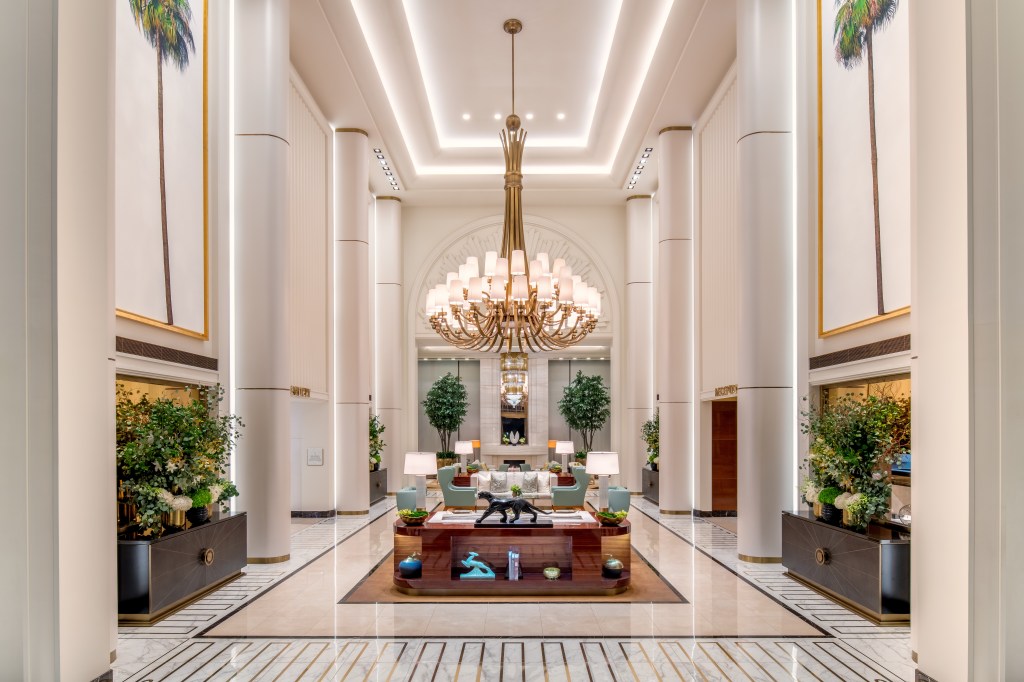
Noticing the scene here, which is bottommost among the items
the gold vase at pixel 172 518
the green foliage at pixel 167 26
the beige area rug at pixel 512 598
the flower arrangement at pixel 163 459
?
the beige area rug at pixel 512 598

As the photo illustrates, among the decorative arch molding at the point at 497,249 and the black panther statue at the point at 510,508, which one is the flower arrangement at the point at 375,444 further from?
the black panther statue at the point at 510,508

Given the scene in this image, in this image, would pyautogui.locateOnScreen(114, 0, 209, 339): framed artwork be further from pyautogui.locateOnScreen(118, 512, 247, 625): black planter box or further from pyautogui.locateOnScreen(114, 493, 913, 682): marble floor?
pyautogui.locateOnScreen(114, 493, 913, 682): marble floor

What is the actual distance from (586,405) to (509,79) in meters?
8.88

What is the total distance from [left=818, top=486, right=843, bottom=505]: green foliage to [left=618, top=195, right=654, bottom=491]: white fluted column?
404 inches

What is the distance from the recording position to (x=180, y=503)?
6719mm

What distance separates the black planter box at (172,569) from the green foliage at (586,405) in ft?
41.5

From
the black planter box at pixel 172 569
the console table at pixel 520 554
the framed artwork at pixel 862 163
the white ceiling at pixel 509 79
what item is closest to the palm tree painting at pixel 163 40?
the white ceiling at pixel 509 79

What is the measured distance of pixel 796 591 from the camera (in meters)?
7.48

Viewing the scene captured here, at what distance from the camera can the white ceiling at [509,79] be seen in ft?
35.3

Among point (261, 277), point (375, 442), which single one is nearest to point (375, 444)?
point (375, 442)

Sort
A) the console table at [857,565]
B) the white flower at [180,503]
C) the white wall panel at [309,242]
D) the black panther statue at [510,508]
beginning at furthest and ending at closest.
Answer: the white wall panel at [309,242], the black panther statue at [510,508], the white flower at [180,503], the console table at [857,565]

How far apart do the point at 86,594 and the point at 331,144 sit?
35.4 feet
